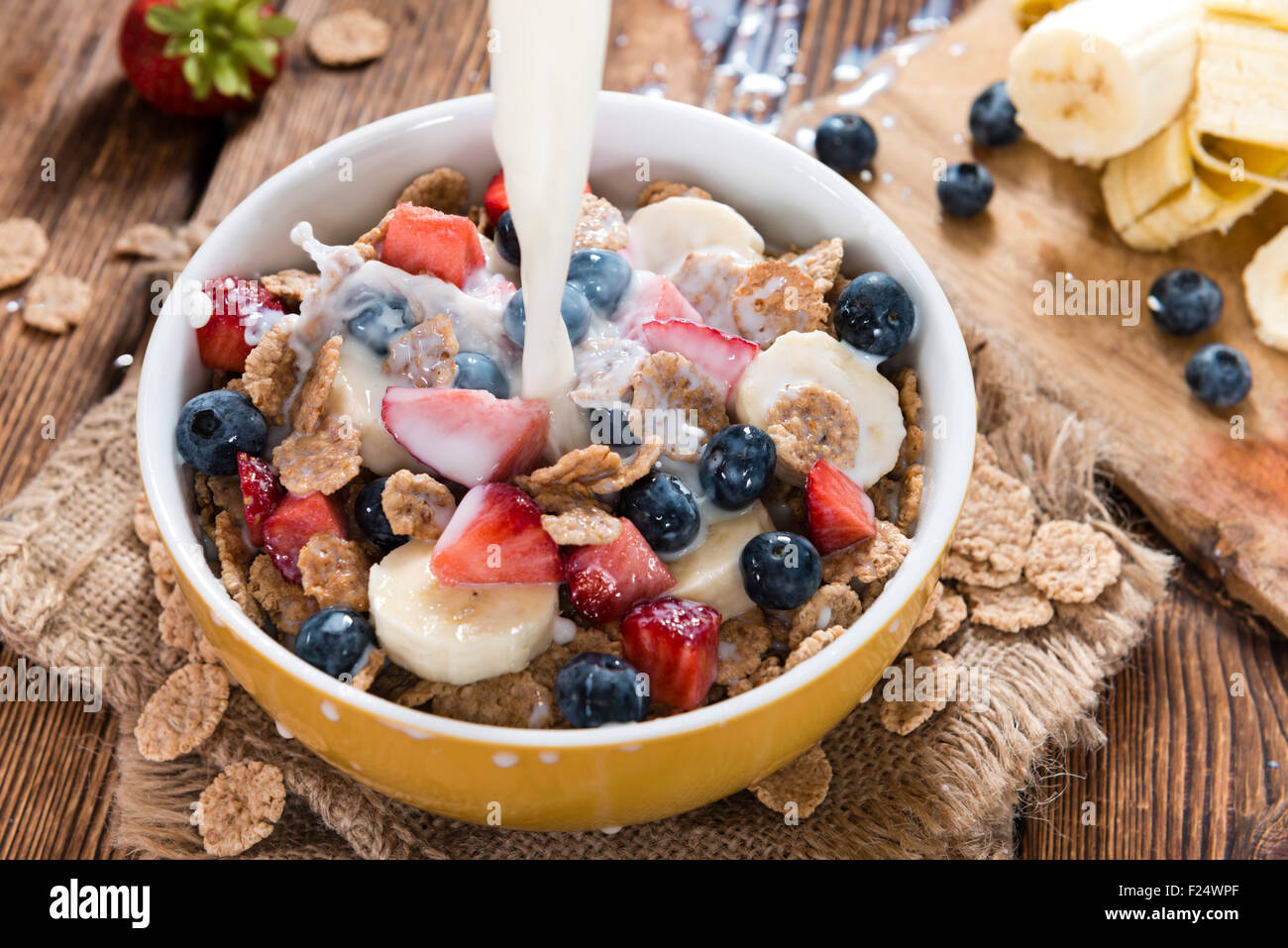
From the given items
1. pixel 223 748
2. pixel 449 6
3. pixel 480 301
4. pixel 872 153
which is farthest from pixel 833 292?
pixel 449 6

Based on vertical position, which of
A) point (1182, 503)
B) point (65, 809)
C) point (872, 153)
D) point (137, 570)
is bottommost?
point (65, 809)

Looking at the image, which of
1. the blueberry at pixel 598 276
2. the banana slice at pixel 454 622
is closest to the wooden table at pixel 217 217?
the banana slice at pixel 454 622

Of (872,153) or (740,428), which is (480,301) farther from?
(872,153)

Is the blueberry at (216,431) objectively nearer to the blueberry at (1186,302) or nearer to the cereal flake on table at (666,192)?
the cereal flake on table at (666,192)

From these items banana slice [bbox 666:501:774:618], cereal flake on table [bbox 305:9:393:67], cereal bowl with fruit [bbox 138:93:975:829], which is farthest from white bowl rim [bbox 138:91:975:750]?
cereal flake on table [bbox 305:9:393:67]

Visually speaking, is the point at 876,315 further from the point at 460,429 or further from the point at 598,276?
the point at 460,429
